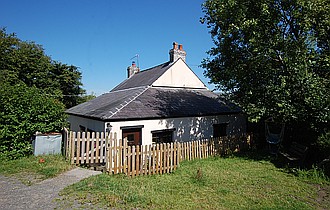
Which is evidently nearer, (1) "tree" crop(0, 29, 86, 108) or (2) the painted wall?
(2) the painted wall

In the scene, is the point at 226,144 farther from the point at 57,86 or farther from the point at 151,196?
the point at 57,86

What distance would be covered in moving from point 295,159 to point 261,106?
270 cm

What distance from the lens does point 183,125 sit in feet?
40.3

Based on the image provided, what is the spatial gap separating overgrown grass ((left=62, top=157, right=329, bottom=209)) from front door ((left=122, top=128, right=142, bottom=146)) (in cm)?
306

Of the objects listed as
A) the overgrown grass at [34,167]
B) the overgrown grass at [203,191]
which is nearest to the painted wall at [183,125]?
the overgrown grass at [34,167]

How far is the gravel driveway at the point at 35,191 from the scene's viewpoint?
509 cm

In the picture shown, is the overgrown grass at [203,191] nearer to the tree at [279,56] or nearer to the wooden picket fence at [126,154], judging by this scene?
the wooden picket fence at [126,154]

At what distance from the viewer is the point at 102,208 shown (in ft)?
16.2

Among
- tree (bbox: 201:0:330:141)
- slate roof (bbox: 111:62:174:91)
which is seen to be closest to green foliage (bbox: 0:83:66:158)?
slate roof (bbox: 111:62:174:91)

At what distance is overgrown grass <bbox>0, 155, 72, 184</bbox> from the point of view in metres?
7.19

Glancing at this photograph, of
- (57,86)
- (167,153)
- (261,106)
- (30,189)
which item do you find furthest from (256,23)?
(57,86)

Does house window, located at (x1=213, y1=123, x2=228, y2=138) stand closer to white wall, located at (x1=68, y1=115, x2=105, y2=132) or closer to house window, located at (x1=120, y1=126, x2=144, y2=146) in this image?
house window, located at (x1=120, y1=126, x2=144, y2=146)

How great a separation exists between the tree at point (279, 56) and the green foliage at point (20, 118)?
964 centimetres

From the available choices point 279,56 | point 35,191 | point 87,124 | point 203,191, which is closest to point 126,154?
point 35,191
